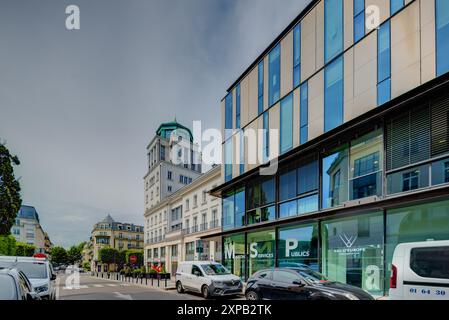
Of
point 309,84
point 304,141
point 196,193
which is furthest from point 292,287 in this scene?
point 196,193

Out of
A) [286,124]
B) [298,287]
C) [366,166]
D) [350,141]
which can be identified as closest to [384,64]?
[350,141]

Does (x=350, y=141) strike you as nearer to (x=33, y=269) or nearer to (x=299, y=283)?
(x=299, y=283)

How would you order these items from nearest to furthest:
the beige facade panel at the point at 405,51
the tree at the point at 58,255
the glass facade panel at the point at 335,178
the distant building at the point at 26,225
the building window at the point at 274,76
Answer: the beige facade panel at the point at 405,51, the glass facade panel at the point at 335,178, the building window at the point at 274,76, the distant building at the point at 26,225, the tree at the point at 58,255

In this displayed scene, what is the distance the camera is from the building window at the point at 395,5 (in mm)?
14077

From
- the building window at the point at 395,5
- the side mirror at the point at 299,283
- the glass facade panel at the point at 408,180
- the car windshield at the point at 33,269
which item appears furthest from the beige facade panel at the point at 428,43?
the car windshield at the point at 33,269

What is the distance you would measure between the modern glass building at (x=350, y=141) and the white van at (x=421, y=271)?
3.91 metres

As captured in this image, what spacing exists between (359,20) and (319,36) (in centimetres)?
287

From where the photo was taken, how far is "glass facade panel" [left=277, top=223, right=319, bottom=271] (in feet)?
59.0

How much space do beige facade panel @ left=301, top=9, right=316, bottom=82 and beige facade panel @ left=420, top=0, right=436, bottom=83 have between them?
21.3ft

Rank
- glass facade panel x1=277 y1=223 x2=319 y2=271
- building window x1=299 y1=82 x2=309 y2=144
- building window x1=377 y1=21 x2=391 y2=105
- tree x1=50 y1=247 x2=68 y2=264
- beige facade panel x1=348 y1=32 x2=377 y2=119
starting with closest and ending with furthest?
building window x1=377 y1=21 x2=391 y2=105 → beige facade panel x1=348 y1=32 x2=377 y2=119 → glass facade panel x1=277 y1=223 x2=319 y2=271 → building window x1=299 y1=82 x2=309 y2=144 → tree x1=50 y1=247 x2=68 y2=264

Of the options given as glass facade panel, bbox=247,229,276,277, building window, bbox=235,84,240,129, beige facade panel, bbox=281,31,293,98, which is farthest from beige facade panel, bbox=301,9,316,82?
glass facade panel, bbox=247,229,276,277

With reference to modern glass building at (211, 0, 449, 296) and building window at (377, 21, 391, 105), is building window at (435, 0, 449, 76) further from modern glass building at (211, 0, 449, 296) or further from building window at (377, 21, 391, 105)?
building window at (377, 21, 391, 105)

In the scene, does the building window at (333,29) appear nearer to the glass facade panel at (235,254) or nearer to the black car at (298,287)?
the black car at (298,287)

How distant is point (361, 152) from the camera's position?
51.1 feet
